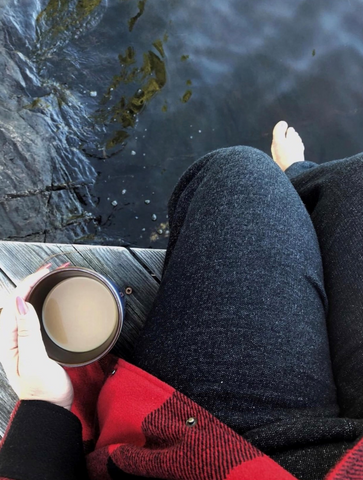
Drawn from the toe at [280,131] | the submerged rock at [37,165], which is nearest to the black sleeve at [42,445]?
the submerged rock at [37,165]

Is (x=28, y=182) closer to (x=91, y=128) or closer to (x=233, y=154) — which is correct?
(x=91, y=128)

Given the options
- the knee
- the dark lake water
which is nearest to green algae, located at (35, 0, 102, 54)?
the dark lake water

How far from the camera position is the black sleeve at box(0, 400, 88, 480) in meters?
0.57

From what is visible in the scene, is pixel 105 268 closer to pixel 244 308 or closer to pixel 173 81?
pixel 244 308

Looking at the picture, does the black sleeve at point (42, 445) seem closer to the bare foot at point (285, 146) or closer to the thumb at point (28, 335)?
the thumb at point (28, 335)

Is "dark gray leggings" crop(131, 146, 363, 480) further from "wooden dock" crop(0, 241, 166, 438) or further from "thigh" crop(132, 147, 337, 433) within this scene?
"wooden dock" crop(0, 241, 166, 438)

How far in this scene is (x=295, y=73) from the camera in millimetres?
1962

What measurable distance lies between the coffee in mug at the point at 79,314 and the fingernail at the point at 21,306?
0.41 ft

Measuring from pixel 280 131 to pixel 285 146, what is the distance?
0.14 m

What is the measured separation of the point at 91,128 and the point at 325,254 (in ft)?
4.02

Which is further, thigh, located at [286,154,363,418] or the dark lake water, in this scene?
the dark lake water

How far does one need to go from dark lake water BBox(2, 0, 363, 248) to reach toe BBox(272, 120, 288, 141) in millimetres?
83

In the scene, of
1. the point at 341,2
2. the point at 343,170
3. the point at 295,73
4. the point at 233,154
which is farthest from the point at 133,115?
the point at 341,2

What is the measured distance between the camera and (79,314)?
2.44ft
